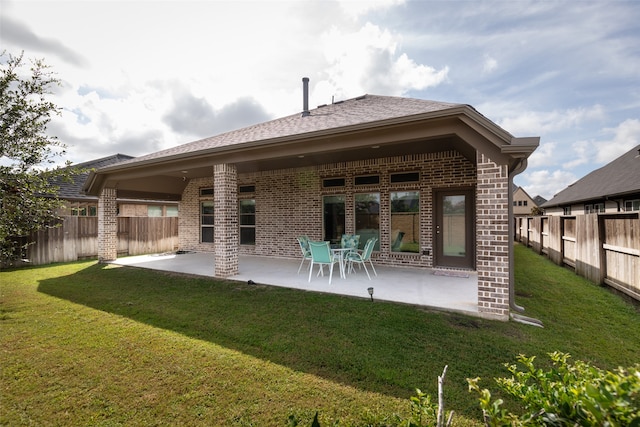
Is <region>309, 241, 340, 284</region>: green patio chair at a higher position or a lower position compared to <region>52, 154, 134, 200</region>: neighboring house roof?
lower

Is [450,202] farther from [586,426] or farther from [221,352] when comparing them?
[586,426]

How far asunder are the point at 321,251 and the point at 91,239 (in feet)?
31.9

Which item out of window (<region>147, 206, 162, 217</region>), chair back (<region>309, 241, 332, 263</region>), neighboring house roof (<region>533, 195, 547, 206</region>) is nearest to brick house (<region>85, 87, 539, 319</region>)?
chair back (<region>309, 241, 332, 263</region>)

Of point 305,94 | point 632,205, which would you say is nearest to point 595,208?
point 632,205

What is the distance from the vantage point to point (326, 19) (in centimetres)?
630

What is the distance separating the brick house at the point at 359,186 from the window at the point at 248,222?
0.04m

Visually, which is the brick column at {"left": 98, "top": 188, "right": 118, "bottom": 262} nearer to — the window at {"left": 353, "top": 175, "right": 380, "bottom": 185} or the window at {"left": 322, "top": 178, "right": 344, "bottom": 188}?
the window at {"left": 322, "top": 178, "right": 344, "bottom": 188}

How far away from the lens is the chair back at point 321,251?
6043 mm

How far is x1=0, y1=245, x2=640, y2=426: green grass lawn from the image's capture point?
2320 mm

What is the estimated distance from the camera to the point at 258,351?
3.23 metres

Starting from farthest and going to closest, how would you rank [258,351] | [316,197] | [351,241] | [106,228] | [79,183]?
1. [79,183]
2. [106,228]
3. [316,197]
4. [351,241]
5. [258,351]

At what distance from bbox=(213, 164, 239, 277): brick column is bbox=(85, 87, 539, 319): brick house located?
0.08ft

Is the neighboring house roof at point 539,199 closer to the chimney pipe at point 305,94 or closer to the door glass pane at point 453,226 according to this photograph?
the door glass pane at point 453,226

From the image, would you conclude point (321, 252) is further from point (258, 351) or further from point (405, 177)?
point (405, 177)
